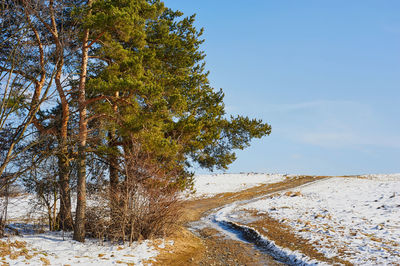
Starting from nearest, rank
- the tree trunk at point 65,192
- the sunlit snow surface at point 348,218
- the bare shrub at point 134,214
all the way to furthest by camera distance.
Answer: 1. the sunlit snow surface at point 348,218
2. the bare shrub at point 134,214
3. the tree trunk at point 65,192

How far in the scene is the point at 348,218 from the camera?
16.1 meters

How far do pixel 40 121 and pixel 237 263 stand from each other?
1041 cm

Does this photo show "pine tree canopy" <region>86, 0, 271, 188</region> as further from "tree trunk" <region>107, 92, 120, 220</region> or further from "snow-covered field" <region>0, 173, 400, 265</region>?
"snow-covered field" <region>0, 173, 400, 265</region>

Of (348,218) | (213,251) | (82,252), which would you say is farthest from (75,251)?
(348,218)

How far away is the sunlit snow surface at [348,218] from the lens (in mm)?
10483

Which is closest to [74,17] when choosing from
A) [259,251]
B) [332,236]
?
[259,251]

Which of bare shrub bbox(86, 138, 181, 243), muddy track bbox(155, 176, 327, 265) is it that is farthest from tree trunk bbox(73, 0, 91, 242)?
muddy track bbox(155, 176, 327, 265)

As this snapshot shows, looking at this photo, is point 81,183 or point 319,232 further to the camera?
point 319,232

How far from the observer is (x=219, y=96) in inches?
713

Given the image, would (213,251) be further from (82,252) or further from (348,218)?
(348,218)

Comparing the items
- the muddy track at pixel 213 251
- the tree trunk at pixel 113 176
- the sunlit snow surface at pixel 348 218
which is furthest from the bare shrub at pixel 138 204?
the sunlit snow surface at pixel 348 218

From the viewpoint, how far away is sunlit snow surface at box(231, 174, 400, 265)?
10.5 meters

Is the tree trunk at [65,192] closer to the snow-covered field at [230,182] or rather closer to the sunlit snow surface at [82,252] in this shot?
the sunlit snow surface at [82,252]

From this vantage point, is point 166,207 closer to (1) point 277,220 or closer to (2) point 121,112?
(2) point 121,112
